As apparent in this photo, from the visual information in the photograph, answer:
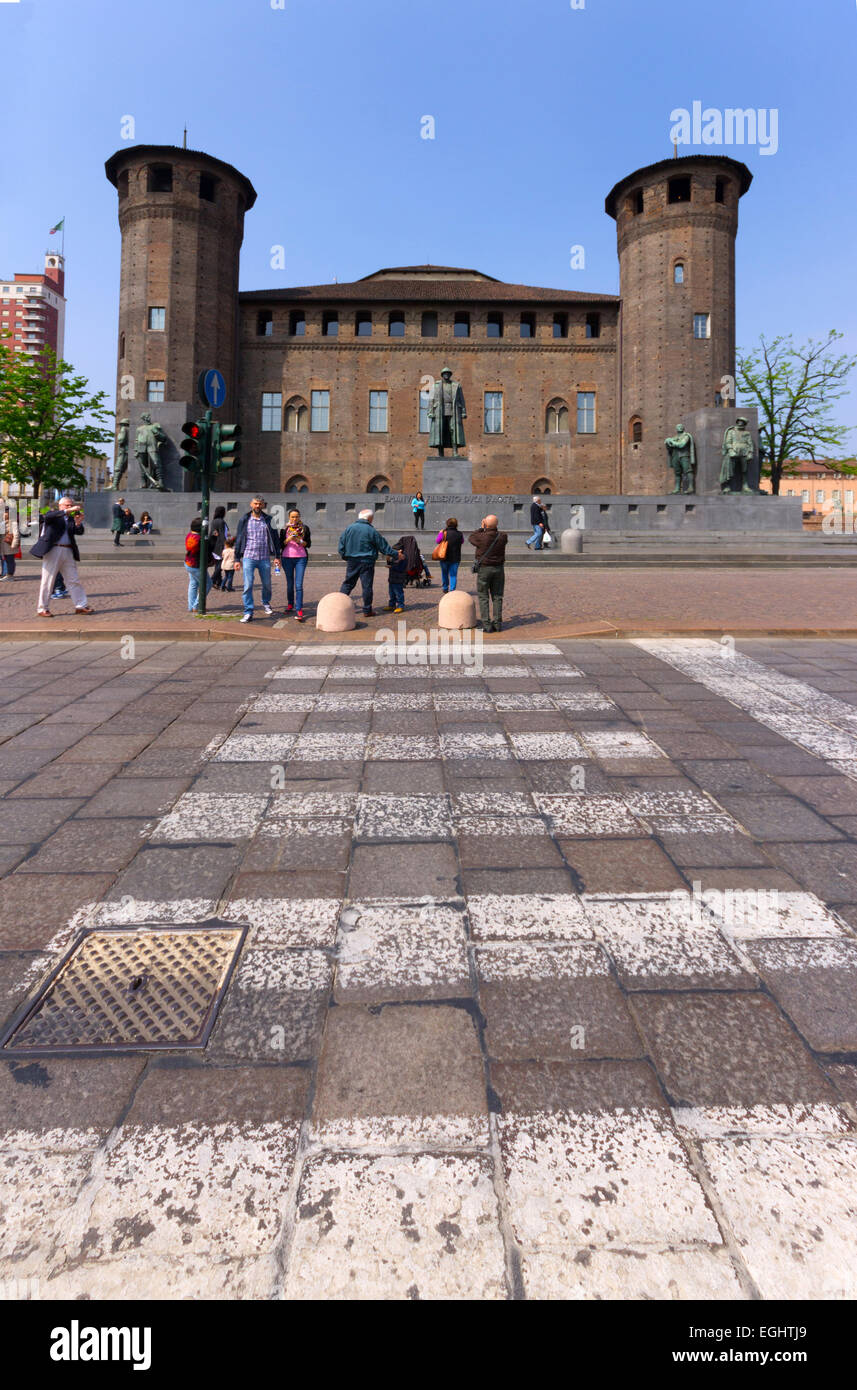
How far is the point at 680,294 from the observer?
40375 mm

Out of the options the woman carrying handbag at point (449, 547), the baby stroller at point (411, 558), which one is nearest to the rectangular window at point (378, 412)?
the baby stroller at point (411, 558)

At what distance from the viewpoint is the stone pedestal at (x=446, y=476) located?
2917cm

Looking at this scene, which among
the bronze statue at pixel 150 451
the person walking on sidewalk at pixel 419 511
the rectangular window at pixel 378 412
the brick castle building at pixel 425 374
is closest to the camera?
the person walking on sidewalk at pixel 419 511

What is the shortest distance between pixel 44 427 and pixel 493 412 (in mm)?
23801

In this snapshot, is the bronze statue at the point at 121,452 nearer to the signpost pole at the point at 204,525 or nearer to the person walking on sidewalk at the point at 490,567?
the signpost pole at the point at 204,525

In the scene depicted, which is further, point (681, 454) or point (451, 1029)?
point (681, 454)

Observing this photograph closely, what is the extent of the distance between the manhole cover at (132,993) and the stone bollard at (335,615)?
804 cm

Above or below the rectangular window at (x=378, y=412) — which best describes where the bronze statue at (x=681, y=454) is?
below

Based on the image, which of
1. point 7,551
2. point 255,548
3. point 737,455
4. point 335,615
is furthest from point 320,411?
point 335,615

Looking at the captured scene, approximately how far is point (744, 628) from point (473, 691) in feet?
16.3

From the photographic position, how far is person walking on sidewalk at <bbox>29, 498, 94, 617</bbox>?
35.5ft

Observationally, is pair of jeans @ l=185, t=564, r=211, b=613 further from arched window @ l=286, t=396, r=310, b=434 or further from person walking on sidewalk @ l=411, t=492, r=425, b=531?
arched window @ l=286, t=396, r=310, b=434

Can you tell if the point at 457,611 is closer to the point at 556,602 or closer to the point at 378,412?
the point at 556,602
